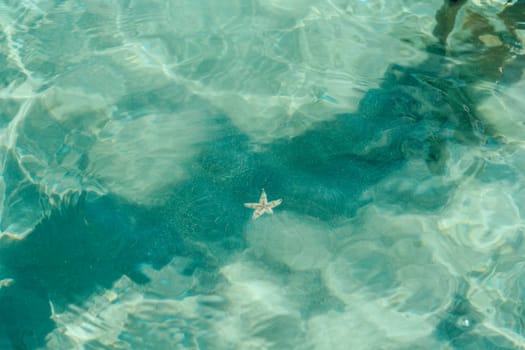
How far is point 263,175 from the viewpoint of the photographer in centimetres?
380

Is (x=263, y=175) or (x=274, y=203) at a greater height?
(x=263, y=175)

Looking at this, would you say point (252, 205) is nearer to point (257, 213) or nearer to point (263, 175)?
point (257, 213)

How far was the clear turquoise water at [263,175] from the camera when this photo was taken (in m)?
3.16

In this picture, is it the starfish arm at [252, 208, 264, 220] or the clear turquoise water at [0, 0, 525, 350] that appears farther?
the starfish arm at [252, 208, 264, 220]

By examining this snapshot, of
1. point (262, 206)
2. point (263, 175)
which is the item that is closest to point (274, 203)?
point (262, 206)

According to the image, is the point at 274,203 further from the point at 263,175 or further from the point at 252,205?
the point at 263,175

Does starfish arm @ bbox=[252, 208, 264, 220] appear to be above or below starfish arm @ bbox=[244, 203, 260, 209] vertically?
below

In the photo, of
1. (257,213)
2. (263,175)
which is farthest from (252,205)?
(263,175)

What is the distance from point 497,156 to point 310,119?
165 cm

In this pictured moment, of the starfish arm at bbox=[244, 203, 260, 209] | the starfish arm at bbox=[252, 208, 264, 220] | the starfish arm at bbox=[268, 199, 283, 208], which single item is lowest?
the starfish arm at bbox=[252, 208, 264, 220]

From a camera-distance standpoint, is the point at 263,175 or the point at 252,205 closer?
the point at 252,205

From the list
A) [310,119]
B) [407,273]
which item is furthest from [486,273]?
[310,119]

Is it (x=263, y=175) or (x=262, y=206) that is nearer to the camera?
(x=262, y=206)

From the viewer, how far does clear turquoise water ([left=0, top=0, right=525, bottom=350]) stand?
3.16 m
